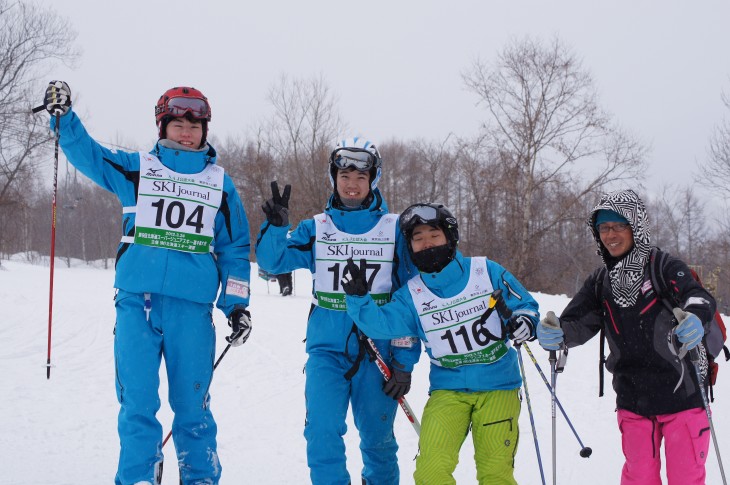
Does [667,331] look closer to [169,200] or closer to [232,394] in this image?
[169,200]

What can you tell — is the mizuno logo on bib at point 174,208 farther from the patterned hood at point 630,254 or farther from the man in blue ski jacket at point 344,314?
the patterned hood at point 630,254

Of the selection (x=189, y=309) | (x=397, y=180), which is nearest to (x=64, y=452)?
(x=189, y=309)

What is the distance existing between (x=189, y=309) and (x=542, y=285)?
24384 mm

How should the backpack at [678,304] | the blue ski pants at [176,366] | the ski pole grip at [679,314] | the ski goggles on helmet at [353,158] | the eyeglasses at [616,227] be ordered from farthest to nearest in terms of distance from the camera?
the ski goggles on helmet at [353,158] → the eyeglasses at [616,227] → the blue ski pants at [176,366] → the backpack at [678,304] → the ski pole grip at [679,314]

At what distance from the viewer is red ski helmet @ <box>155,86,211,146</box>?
3885mm

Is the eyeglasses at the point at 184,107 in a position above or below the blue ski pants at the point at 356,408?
above

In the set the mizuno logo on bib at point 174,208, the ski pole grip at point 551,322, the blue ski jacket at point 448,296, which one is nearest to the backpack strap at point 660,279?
the ski pole grip at point 551,322

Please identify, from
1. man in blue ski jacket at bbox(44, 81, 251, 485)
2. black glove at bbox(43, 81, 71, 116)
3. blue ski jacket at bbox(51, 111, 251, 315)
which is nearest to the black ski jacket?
blue ski jacket at bbox(51, 111, 251, 315)

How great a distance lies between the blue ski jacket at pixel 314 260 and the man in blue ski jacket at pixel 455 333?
21 centimetres

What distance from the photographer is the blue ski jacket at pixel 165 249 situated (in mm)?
3600

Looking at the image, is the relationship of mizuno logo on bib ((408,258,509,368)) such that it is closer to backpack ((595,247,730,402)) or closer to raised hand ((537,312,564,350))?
raised hand ((537,312,564,350))

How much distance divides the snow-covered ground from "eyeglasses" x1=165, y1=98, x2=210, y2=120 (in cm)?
263

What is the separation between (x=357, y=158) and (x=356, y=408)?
166 centimetres

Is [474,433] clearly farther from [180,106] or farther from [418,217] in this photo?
[180,106]
